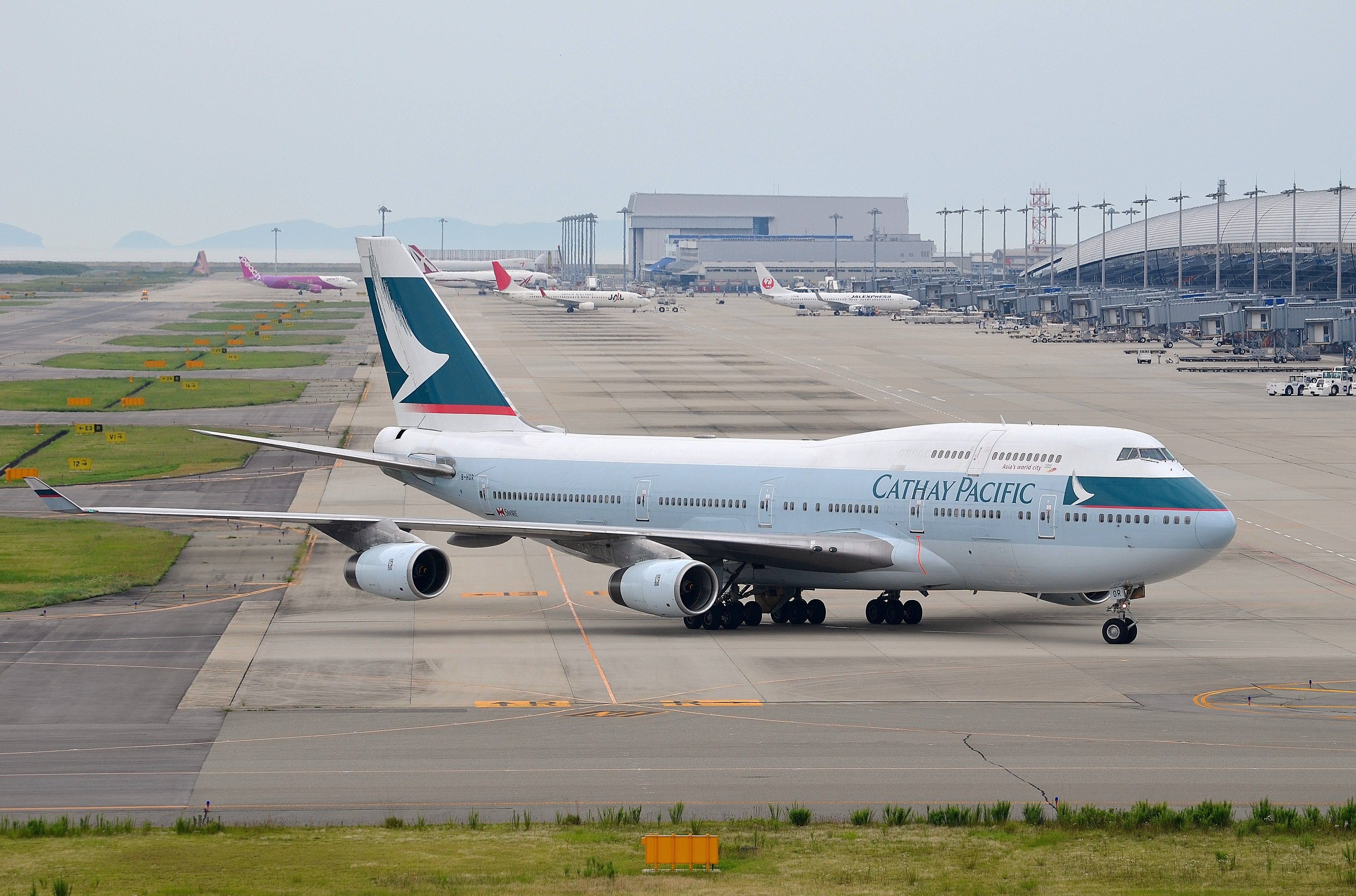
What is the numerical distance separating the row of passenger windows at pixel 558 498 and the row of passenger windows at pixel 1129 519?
43.1 ft

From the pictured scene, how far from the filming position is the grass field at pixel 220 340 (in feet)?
552

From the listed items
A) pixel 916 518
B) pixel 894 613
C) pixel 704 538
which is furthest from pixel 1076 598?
pixel 704 538

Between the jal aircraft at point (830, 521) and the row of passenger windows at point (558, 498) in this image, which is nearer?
the jal aircraft at point (830, 521)

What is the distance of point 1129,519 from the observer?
132 ft

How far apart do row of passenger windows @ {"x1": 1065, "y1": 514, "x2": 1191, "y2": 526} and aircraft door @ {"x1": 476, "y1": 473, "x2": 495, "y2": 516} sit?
17.6 metres

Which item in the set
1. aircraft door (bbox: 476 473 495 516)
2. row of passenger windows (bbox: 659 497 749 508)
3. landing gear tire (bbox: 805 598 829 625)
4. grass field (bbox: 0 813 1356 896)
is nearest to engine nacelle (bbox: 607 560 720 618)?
row of passenger windows (bbox: 659 497 749 508)

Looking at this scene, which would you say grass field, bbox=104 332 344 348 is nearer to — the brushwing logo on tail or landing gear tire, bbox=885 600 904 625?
the brushwing logo on tail

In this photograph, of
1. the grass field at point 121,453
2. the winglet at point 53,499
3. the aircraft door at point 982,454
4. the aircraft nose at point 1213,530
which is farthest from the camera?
the grass field at point 121,453

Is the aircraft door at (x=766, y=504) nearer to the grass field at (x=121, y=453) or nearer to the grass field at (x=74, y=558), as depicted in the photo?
the grass field at (x=74, y=558)

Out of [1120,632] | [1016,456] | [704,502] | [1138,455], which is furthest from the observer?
[704,502]

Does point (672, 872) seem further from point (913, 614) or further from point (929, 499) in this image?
point (913, 614)

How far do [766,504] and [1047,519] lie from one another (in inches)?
305

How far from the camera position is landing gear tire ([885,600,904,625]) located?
44.2m

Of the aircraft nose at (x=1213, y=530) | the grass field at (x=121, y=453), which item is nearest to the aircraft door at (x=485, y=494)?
the aircraft nose at (x=1213, y=530)
